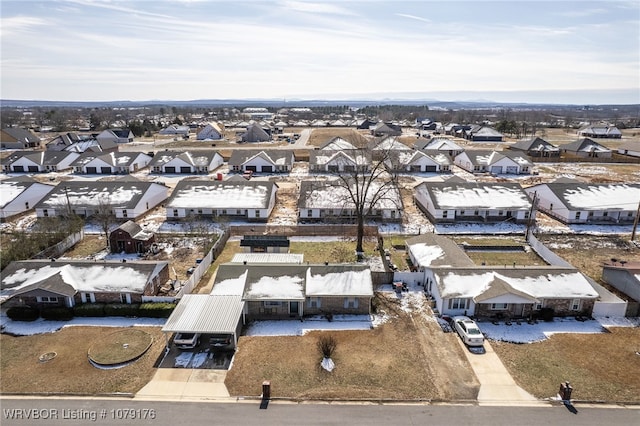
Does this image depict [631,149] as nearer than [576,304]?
No

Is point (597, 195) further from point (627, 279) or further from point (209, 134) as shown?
point (209, 134)

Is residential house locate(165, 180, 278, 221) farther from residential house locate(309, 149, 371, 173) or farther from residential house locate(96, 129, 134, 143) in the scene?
residential house locate(96, 129, 134, 143)

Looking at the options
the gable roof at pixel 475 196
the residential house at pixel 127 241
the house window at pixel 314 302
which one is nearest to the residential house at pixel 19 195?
the residential house at pixel 127 241

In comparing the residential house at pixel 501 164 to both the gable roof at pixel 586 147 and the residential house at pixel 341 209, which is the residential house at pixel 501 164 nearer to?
the gable roof at pixel 586 147

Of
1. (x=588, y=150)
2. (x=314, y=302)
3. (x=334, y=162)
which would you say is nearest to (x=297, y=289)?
(x=314, y=302)

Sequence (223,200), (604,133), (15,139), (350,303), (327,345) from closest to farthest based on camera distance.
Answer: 1. (327,345)
2. (350,303)
3. (223,200)
4. (15,139)
5. (604,133)

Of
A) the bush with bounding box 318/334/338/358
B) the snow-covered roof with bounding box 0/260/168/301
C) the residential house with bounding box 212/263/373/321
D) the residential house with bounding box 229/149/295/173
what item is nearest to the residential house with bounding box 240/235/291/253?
the residential house with bounding box 212/263/373/321
